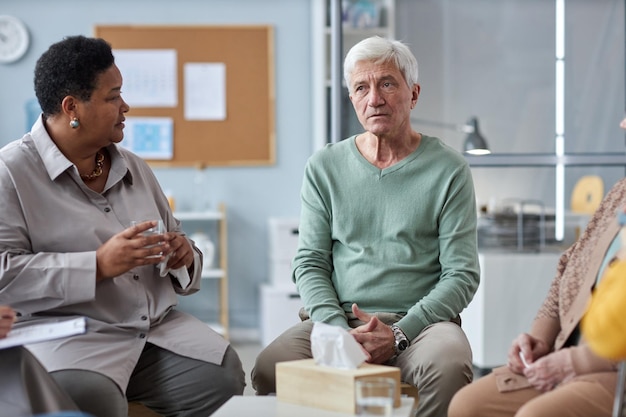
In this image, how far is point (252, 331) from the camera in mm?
5840

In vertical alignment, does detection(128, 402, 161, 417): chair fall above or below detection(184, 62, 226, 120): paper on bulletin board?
below

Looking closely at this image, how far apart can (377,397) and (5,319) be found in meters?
0.80

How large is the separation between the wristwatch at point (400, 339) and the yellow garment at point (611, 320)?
0.87 meters

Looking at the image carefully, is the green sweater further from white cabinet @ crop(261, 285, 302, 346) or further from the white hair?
white cabinet @ crop(261, 285, 302, 346)

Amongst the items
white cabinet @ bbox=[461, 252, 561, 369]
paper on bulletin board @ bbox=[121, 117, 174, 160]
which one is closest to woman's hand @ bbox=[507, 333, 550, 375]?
white cabinet @ bbox=[461, 252, 561, 369]

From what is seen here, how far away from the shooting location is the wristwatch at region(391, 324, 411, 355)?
2.38 metres

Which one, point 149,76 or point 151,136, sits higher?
point 149,76

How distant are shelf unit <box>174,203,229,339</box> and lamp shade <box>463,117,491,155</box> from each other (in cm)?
157

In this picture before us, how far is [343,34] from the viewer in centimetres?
487

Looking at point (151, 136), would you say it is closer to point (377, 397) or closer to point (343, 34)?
point (343, 34)

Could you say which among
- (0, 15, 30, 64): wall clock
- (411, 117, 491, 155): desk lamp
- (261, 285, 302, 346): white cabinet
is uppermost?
(0, 15, 30, 64): wall clock

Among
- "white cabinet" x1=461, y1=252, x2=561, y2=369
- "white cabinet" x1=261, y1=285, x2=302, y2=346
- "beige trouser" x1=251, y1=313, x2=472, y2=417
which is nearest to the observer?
"beige trouser" x1=251, y1=313, x2=472, y2=417

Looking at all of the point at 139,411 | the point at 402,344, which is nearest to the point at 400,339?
the point at 402,344

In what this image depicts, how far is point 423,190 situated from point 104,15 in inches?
146
